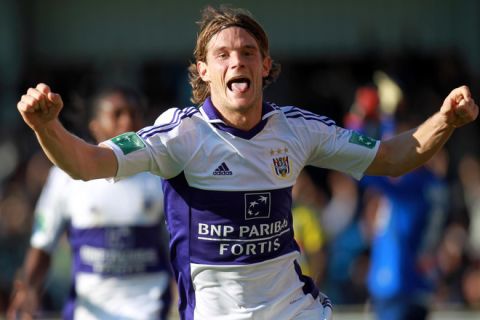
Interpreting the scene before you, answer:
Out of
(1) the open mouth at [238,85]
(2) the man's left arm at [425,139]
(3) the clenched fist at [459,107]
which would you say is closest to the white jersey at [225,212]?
(1) the open mouth at [238,85]

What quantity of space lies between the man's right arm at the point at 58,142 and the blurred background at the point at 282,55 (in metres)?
9.60

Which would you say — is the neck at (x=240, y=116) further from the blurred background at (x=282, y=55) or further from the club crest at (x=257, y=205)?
the blurred background at (x=282, y=55)

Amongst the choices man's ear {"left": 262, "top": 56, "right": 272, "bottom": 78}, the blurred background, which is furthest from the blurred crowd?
man's ear {"left": 262, "top": 56, "right": 272, "bottom": 78}

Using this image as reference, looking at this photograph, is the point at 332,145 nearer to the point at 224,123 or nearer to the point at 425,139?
the point at 425,139

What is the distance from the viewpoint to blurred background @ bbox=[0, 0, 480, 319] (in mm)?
16297

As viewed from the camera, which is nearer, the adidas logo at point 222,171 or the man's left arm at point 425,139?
the adidas logo at point 222,171

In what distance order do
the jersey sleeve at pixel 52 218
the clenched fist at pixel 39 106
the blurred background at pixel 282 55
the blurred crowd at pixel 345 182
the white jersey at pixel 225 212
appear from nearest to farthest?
the clenched fist at pixel 39 106, the white jersey at pixel 225 212, the jersey sleeve at pixel 52 218, the blurred crowd at pixel 345 182, the blurred background at pixel 282 55

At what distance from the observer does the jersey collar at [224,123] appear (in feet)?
18.3

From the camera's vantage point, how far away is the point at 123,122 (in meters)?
8.15

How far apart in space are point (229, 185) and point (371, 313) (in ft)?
22.9

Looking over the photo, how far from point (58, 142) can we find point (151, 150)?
52cm

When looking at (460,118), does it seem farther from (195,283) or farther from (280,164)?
(195,283)

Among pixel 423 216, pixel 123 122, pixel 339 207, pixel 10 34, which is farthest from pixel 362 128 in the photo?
pixel 10 34

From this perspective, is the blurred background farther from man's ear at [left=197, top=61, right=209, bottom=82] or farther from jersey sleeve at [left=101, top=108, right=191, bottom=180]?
jersey sleeve at [left=101, top=108, right=191, bottom=180]
